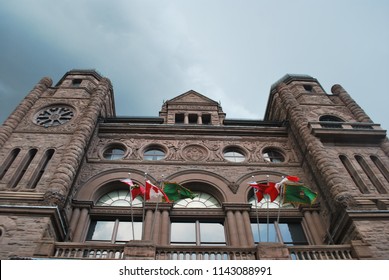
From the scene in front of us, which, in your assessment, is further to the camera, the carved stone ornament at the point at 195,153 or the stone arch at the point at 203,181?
the carved stone ornament at the point at 195,153

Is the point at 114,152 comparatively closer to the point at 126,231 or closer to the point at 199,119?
the point at 126,231

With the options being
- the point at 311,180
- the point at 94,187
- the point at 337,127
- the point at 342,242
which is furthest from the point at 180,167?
the point at 337,127

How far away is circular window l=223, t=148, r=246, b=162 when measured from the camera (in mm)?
19844

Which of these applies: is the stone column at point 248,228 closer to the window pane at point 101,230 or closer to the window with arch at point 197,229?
the window with arch at point 197,229

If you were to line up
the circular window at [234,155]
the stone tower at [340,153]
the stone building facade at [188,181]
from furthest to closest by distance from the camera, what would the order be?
the circular window at [234,155] → the stone tower at [340,153] → the stone building facade at [188,181]

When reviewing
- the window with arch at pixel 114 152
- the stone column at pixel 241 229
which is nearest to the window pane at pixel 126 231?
the stone column at pixel 241 229

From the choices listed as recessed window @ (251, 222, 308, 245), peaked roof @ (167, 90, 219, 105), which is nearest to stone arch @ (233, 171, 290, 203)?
recessed window @ (251, 222, 308, 245)

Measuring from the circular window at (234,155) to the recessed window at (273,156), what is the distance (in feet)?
4.23

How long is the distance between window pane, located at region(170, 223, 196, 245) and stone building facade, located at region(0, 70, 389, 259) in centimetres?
7

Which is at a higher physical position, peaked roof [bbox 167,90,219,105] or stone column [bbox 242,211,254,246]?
peaked roof [bbox 167,90,219,105]

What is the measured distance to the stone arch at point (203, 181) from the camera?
17.0m

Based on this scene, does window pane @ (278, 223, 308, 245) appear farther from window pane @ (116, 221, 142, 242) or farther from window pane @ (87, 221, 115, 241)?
window pane @ (87, 221, 115, 241)

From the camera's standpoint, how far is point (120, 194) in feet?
56.1

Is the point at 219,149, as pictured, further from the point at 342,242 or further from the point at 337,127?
the point at 342,242
